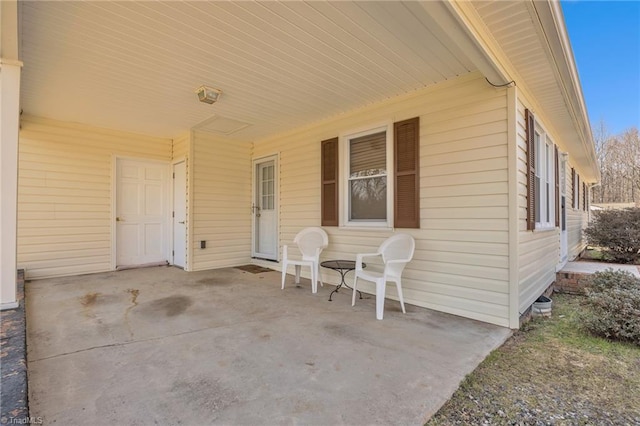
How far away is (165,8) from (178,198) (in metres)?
4.28

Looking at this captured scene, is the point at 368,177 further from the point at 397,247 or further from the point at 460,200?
the point at 460,200

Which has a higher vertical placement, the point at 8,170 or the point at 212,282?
the point at 8,170

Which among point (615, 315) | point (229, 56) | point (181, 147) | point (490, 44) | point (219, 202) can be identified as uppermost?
point (229, 56)

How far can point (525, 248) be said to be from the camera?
3.35 metres

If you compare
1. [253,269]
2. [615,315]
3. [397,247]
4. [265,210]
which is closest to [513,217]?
[615,315]

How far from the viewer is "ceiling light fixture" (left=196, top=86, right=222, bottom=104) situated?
12.5 ft

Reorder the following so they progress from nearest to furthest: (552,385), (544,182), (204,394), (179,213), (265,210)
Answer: (204,394)
(552,385)
(544,182)
(179,213)
(265,210)

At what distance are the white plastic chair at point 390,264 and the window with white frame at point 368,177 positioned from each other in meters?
0.33

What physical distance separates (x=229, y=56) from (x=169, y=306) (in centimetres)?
279

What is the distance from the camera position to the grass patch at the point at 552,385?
66.1 inches

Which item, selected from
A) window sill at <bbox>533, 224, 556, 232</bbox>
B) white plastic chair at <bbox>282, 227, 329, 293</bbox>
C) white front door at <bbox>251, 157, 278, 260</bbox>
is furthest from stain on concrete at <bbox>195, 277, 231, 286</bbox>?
window sill at <bbox>533, 224, 556, 232</bbox>

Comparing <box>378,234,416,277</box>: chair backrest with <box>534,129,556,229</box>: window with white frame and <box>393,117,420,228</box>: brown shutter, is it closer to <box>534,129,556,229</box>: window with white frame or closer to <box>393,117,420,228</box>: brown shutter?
<box>393,117,420,228</box>: brown shutter

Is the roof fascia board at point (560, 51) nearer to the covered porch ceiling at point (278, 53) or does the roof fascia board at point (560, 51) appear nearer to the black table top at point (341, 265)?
the covered porch ceiling at point (278, 53)

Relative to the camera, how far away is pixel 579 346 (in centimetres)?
264
